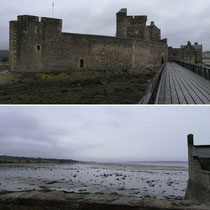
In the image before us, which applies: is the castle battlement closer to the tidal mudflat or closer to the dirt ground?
the dirt ground

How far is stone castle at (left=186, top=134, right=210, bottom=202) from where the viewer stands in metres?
8.12

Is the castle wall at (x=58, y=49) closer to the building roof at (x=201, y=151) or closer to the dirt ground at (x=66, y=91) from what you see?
the dirt ground at (x=66, y=91)

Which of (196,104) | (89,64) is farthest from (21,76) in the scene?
(196,104)

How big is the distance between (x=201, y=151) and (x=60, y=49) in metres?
9.90


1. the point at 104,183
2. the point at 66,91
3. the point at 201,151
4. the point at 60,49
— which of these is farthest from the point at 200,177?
the point at 60,49

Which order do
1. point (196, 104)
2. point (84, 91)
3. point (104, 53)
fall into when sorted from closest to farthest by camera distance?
point (196, 104) < point (84, 91) < point (104, 53)

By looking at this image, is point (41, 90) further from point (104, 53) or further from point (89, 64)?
point (104, 53)

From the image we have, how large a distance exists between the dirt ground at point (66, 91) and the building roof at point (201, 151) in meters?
3.50

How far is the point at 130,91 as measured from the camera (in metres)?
11.5

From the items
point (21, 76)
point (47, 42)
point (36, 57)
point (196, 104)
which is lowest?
point (196, 104)

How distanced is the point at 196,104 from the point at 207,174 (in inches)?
155

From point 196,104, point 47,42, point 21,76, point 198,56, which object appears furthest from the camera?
point 198,56

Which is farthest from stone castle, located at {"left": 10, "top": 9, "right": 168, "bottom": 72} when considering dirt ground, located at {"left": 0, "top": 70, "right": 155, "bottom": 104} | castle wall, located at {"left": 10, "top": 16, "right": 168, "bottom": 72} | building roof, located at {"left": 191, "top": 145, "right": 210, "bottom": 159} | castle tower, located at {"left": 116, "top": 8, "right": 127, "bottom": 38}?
building roof, located at {"left": 191, "top": 145, "right": 210, "bottom": 159}

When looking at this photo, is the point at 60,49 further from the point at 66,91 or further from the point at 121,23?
the point at 121,23
